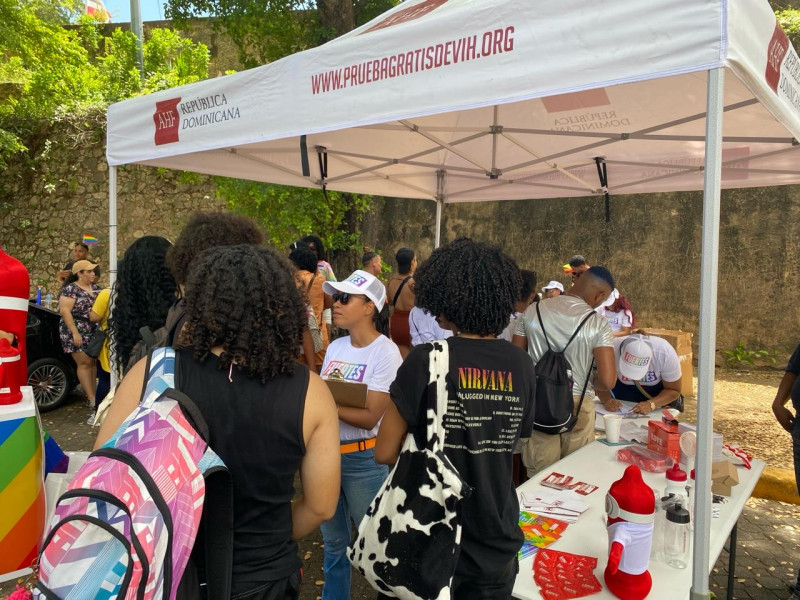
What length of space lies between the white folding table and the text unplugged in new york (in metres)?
1.73

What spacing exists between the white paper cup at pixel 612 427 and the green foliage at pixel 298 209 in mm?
4391

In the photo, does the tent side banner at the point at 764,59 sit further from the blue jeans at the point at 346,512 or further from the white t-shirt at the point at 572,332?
the blue jeans at the point at 346,512

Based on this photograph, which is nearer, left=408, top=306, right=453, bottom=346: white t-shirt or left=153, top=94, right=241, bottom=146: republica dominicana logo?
left=153, top=94, right=241, bottom=146: republica dominicana logo

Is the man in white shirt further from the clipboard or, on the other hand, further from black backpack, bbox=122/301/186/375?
black backpack, bbox=122/301/186/375

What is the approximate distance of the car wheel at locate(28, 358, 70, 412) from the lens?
581 centimetres

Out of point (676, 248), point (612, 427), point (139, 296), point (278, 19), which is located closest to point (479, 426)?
point (139, 296)

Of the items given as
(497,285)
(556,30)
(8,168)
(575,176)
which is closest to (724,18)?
(556,30)

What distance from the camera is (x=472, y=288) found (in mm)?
1617

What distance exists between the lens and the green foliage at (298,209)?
6668 mm

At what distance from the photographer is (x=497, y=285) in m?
1.63

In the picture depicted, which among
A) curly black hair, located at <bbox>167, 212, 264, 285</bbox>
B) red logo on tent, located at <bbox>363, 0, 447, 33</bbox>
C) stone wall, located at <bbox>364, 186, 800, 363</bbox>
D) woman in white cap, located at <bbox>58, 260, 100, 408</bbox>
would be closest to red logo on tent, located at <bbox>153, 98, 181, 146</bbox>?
red logo on tent, located at <bbox>363, 0, 447, 33</bbox>

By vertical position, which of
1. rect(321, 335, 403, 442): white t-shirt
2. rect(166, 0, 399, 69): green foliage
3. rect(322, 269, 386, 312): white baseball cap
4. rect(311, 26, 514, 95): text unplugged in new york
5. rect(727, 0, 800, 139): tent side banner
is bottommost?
rect(321, 335, 403, 442): white t-shirt

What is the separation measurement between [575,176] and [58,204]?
11134mm

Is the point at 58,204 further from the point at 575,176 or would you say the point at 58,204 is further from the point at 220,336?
the point at 220,336
